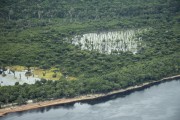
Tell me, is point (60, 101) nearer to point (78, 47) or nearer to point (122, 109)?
point (122, 109)

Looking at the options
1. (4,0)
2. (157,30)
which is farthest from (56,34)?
(4,0)

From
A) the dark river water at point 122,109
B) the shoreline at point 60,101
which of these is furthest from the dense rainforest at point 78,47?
the dark river water at point 122,109

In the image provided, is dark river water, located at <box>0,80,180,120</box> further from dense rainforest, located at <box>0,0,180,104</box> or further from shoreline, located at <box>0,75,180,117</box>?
dense rainforest, located at <box>0,0,180,104</box>

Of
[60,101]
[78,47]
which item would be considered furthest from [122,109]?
[78,47]

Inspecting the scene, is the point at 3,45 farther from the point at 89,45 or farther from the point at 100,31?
the point at 100,31

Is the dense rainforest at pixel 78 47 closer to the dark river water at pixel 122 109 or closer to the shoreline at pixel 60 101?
the shoreline at pixel 60 101
